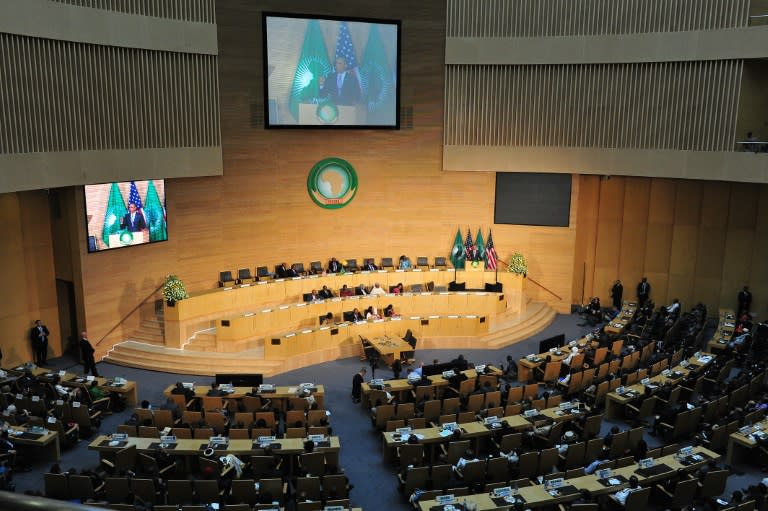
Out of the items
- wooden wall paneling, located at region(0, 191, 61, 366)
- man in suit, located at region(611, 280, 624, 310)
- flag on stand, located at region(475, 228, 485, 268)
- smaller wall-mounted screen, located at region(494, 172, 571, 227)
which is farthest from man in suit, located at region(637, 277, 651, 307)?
wooden wall paneling, located at region(0, 191, 61, 366)

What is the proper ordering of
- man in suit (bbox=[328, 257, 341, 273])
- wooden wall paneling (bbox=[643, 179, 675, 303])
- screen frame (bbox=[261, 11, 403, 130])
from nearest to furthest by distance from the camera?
screen frame (bbox=[261, 11, 403, 130]) < man in suit (bbox=[328, 257, 341, 273]) < wooden wall paneling (bbox=[643, 179, 675, 303])

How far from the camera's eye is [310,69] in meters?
22.0

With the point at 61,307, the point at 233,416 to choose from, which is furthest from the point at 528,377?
the point at 61,307

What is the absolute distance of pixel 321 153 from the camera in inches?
913

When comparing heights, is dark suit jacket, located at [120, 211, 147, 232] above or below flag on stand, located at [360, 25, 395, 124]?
below

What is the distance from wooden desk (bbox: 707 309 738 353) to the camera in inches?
744

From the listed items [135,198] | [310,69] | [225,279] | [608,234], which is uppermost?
[310,69]

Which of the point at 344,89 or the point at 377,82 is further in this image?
the point at 377,82

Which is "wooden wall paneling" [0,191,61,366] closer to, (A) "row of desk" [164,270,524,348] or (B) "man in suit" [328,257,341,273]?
(A) "row of desk" [164,270,524,348]

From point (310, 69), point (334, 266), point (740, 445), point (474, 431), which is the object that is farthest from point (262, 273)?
point (740, 445)

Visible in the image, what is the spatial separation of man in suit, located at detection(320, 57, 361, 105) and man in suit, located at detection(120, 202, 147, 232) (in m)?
7.04

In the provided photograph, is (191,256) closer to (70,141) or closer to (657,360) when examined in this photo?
(70,141)

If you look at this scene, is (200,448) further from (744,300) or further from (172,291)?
(744,300)

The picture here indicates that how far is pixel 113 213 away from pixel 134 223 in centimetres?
75
